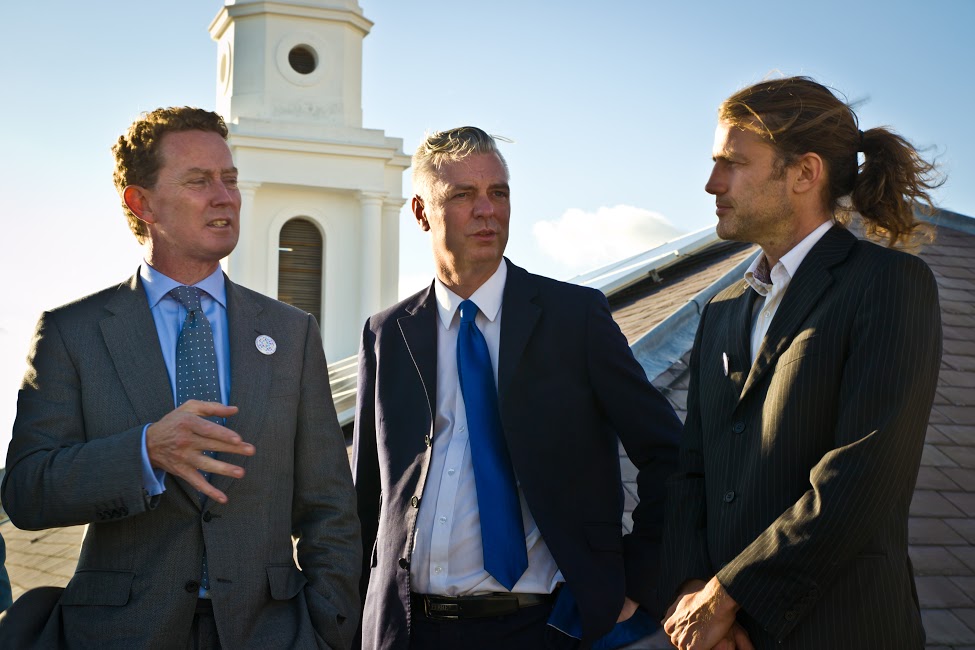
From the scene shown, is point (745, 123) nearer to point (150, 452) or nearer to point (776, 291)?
point (776, 291)

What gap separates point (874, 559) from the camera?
10.7ft

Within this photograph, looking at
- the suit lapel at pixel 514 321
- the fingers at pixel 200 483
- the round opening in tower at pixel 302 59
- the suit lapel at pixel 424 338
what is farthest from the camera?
the round opening in tower at pixel 302 59

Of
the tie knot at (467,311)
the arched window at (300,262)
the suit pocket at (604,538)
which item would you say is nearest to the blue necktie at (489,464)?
the tie knot at (467,311)

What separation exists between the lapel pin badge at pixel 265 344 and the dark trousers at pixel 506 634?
3.52 ft

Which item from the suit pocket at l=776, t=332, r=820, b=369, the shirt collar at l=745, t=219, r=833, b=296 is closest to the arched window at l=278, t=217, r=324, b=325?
the shirt collar at l=745, t=219, r=833, b=296

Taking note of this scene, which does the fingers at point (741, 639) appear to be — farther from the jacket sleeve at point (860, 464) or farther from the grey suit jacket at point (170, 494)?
the grey suit jacket at point (170, 494)

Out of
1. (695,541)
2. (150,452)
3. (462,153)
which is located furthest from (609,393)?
(150,452)

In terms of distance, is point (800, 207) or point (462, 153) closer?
point (800, 207)

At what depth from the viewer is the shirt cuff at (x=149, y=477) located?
3568 mm

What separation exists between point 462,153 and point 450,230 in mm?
282

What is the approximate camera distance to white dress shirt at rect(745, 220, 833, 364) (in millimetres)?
3699

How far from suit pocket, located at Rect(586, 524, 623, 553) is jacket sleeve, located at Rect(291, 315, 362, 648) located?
77 centimetres

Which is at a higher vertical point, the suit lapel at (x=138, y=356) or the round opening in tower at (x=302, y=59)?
the round opening in tower at (x=302, y=59)

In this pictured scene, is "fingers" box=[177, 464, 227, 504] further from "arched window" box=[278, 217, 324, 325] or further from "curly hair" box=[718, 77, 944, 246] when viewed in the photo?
"arched window" box=[278, 217, 324, 325]
